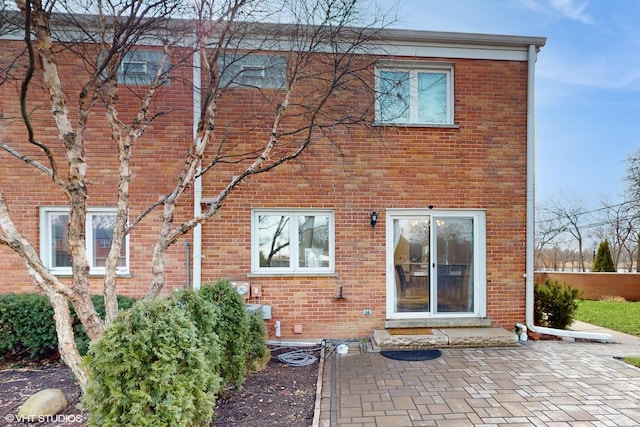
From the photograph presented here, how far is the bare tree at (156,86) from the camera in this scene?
11.2 ft

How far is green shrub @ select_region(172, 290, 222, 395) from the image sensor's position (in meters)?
3.21

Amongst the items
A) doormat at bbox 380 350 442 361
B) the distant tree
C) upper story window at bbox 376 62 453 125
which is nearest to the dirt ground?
doormat at bbox 380 350 442 361

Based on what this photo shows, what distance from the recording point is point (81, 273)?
343 cm

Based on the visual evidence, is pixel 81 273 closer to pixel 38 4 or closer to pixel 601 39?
pixel 38 4

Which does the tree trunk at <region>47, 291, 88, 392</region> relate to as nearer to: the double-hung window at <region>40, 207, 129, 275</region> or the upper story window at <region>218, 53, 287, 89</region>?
the double-hung window at <region>40, 207, 129, 275</region>

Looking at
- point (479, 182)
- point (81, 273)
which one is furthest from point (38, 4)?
point (479, 182)

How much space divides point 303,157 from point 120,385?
4.42 metres

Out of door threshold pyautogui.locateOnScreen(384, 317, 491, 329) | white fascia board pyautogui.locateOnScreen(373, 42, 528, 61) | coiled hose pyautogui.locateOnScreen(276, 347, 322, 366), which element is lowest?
coiled hose pyautogui.locateOnScreen(276, 347, 322, 366)

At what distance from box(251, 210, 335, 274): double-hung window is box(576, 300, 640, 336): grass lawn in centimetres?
716

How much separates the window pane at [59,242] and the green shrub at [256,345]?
3772 millimetres

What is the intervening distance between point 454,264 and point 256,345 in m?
4.06

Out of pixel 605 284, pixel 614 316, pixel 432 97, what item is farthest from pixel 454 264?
pixel 605 284

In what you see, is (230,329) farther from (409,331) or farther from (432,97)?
(432,97)

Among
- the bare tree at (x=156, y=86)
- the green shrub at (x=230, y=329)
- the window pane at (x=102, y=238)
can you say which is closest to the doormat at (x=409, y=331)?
the green shrub at (x=230, y=329)
